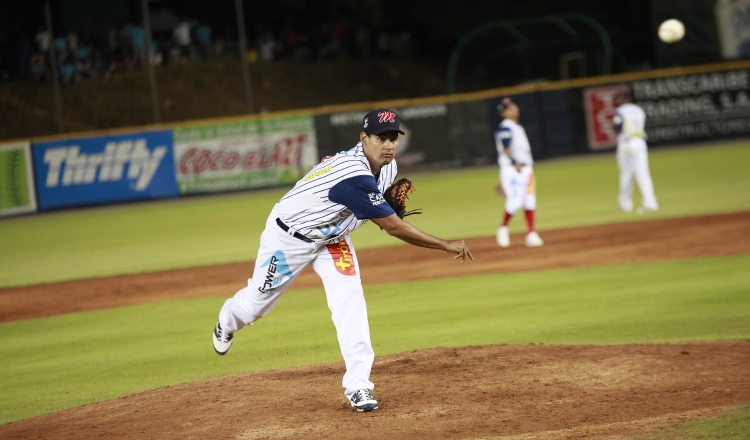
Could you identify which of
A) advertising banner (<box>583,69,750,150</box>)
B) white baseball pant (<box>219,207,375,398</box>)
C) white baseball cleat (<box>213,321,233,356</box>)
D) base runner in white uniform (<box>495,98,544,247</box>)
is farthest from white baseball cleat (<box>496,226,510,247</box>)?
advertising banner (<box>583,69,750,150</box>)

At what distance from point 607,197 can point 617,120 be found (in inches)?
124

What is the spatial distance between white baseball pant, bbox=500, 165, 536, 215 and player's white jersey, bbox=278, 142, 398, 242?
7897mm

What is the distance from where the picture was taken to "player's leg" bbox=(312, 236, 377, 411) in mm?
5805

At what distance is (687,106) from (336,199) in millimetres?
26738

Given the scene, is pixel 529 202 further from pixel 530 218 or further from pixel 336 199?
pixel 336 199

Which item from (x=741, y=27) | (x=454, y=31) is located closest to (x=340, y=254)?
(x=741, y=27)

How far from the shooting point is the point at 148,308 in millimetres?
11445

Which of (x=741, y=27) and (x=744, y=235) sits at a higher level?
(x=741, y=27)

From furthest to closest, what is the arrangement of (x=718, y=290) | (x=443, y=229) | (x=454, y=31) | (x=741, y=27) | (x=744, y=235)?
(x=454, y=31), (x=741, y=27), (x=443, y=229), (x=744, y=235), (x=718, y=290)

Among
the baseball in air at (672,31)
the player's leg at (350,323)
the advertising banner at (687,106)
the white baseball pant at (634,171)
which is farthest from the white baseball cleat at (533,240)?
the advertising banner at (687,106)

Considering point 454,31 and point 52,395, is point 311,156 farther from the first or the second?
point 52,395

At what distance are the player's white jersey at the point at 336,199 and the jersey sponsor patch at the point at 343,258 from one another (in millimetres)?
64

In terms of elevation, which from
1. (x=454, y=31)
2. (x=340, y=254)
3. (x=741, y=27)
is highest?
(x=454, y=31)

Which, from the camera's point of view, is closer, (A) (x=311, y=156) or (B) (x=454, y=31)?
(A) (x=311, y=156)
